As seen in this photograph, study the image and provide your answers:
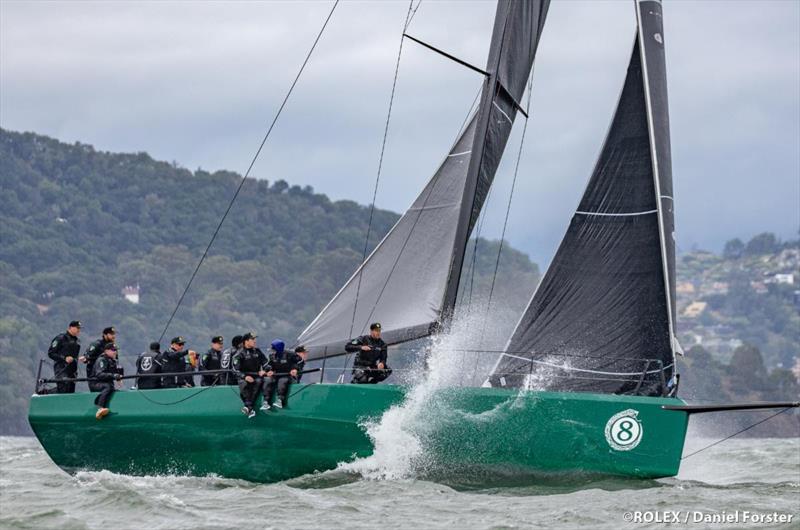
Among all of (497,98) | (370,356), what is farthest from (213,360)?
(497,98)

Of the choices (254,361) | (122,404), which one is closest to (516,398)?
(254,361)

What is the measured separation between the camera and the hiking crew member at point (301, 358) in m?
15.9

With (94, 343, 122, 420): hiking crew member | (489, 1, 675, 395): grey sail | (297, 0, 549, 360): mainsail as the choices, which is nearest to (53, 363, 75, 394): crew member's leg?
(94, 343, 122, 420): hiking crew member

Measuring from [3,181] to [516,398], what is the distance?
86.6 metres

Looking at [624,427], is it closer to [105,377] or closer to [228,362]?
[228,362]

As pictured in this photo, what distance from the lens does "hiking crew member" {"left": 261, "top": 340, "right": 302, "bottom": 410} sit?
1562cm

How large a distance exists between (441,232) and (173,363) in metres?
3.45

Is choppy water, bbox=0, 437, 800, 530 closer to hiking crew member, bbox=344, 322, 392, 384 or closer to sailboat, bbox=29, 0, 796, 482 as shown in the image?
sailboat, bbox=29, 0, 796, 482

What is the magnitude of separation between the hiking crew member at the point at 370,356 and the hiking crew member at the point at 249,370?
958 millimetres

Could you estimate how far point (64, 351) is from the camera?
17469 mm

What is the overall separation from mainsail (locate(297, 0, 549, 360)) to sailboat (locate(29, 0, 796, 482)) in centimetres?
2

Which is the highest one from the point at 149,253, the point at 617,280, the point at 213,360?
the point at 149,253

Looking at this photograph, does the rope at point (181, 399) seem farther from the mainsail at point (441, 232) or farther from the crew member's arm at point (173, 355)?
the mainsail at point (441, 232)

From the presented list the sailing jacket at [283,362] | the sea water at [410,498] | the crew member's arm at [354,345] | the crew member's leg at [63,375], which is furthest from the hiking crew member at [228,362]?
the crew member's leg at [63,375]
